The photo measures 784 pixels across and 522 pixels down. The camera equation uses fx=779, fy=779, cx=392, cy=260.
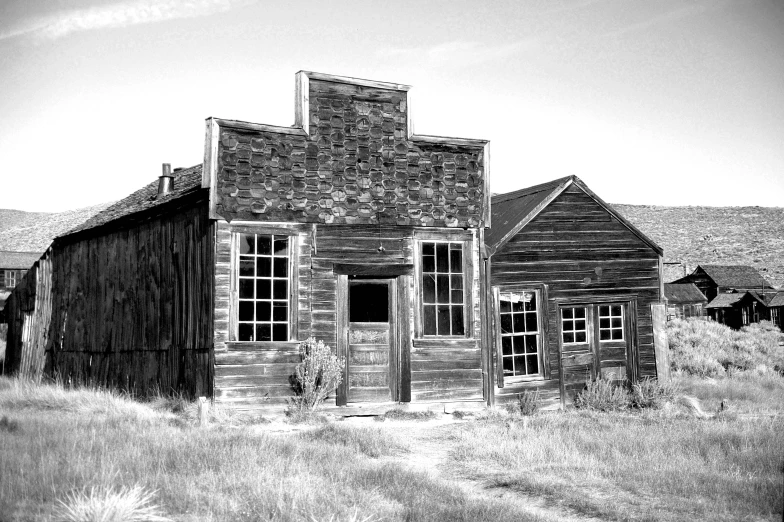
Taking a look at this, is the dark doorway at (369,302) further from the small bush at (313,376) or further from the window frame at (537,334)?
the window frame at (537,334)

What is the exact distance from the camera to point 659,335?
16672mm

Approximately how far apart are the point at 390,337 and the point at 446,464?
4.65m

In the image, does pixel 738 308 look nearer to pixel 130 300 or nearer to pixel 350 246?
pixel 350 246

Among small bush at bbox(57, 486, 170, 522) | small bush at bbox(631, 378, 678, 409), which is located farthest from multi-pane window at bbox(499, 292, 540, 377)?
small bush at bbox(57, 486, 170, 522)

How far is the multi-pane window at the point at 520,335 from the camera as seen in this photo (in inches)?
611

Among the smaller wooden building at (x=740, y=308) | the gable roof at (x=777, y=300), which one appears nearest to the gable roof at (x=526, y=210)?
the gable roof at (x=777, y=300)

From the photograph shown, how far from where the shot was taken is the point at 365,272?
14.1m

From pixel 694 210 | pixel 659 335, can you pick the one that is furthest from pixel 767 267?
pixel 659 335

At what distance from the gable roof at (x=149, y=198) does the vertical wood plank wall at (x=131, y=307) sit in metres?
0.29

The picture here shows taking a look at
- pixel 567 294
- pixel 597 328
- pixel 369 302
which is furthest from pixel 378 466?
pixel 597 328

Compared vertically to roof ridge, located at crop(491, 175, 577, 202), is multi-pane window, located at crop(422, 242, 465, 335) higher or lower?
lower

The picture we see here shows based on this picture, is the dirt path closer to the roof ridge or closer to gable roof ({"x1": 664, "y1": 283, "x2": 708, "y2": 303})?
the roof ridge

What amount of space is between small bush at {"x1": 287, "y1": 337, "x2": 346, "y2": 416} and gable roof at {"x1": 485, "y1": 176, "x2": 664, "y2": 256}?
Result: 3911 mm

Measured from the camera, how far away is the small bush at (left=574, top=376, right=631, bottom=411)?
15.6 metres
